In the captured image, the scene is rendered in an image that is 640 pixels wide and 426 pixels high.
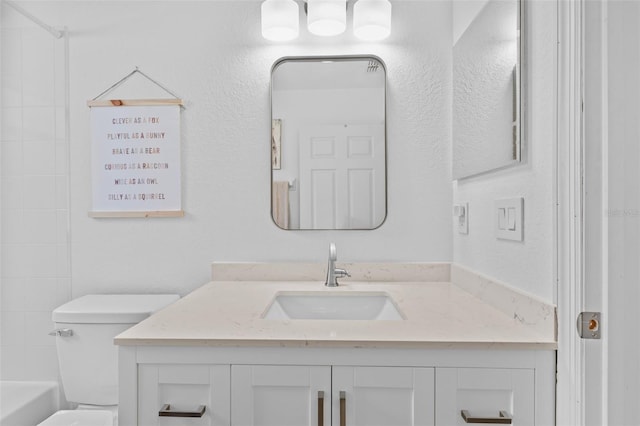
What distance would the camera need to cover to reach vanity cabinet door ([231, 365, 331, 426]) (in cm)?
98

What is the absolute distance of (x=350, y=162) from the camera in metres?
1.76

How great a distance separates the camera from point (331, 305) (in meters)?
1.55

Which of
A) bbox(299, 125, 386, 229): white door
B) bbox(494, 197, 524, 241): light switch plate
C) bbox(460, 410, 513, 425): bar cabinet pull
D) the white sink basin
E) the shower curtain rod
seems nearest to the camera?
bbox(460, 410, 513, 425): bar cabinet pull

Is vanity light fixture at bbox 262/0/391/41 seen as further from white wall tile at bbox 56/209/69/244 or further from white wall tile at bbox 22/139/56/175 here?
white wall tile at bbox 56/209/69/244

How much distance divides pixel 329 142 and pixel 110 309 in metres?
1.07

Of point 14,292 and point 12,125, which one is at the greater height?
point 12,125

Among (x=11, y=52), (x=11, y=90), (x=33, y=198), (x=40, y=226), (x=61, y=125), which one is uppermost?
(x=11, y=52)

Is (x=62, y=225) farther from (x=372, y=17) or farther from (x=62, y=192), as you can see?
(x=372, y=17)

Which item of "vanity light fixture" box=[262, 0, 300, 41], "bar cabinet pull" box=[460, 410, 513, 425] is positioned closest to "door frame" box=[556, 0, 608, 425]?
"bar cabinet pull" box=[460, 410, 513, 425]

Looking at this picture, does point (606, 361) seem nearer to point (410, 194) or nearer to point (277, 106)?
point (410, 194)

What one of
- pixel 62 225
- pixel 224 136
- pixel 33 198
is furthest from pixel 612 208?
pixel 33 198

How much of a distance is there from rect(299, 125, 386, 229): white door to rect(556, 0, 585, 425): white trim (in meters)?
0.90

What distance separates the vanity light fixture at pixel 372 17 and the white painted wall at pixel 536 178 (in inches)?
27.2

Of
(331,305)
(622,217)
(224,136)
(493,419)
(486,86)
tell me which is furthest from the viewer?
(224,136)
